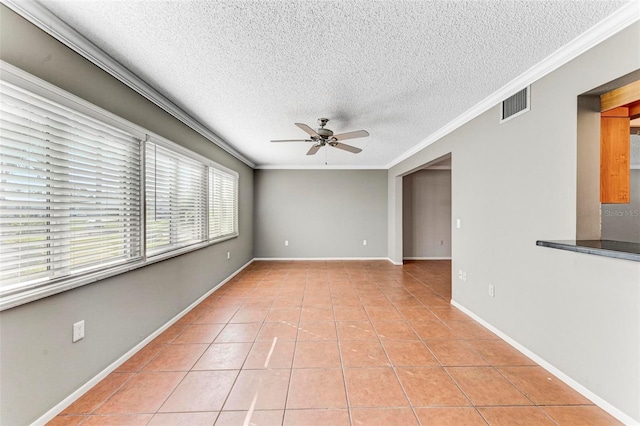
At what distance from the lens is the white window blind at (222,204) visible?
431 cm

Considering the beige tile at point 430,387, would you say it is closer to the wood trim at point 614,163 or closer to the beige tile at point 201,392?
the beige tile at point 201,392

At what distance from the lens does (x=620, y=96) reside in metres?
→ 1.84

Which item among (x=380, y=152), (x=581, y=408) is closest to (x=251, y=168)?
(x=380, y=152)

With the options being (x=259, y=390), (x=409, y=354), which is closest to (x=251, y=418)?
(x=259, y=390)

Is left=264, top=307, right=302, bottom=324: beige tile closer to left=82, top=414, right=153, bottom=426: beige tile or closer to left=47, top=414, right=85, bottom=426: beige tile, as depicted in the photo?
left=82, top=414, right=153, bottom=426: beige tile

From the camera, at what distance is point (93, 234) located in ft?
6.53

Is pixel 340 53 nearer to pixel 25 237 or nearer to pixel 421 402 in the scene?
pixel 25 237

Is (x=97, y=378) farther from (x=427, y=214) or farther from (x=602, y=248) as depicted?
(x=427, y=214)

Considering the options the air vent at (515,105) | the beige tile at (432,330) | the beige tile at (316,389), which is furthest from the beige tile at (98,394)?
the air vent at (515,105)

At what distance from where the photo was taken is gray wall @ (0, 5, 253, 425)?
144 centimetres

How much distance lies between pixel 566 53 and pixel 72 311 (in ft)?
13.0

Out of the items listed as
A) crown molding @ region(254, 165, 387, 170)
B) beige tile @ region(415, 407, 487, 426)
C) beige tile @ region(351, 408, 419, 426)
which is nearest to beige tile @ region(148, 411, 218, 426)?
beige tile @ region(351, 408, 419, 426)

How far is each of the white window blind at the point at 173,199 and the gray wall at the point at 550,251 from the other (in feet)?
11.7

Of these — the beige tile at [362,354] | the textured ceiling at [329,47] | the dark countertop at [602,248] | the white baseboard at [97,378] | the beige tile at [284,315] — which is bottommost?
the beige tile at [362,354]
